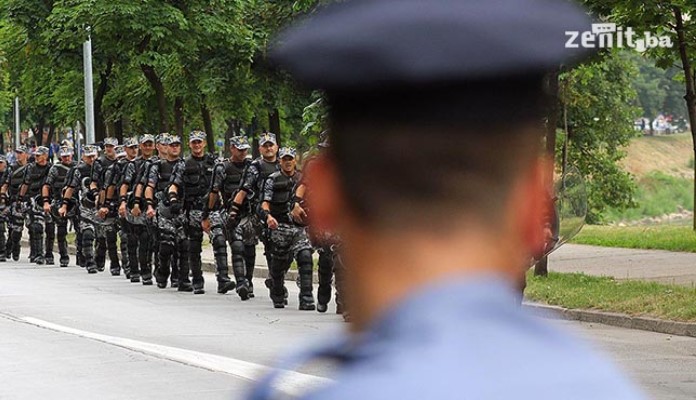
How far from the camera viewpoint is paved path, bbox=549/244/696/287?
18.2 metres

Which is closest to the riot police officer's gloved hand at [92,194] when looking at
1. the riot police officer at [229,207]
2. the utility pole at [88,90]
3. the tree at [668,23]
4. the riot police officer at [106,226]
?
the riot police officer at [106,226]

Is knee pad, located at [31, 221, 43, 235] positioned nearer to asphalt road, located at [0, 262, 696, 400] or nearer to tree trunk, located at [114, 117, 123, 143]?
asphalt road, located at [0, 262, 696, 400]

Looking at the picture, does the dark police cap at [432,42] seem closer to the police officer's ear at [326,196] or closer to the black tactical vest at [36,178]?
the police officer's ear at [326,196]

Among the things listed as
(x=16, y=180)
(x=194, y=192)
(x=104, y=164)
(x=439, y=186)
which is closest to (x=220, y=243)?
(x=194, y=192)

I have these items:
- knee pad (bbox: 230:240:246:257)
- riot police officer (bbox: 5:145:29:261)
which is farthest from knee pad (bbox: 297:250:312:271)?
riot police officer (bbox: 5:145:29:261)

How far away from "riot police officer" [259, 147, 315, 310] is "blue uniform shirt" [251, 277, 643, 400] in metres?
15.3

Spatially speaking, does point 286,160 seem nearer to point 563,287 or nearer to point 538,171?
point 563,287

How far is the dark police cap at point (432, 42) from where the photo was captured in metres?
1.41

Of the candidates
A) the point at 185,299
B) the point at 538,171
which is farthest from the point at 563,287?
the point at 538,171

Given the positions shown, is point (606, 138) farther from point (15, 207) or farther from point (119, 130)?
point (15, 207)

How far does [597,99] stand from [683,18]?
3555 centimetres

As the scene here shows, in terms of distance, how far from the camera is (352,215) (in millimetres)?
1532

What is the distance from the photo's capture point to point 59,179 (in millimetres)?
25797

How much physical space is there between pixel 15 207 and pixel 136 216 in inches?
299
